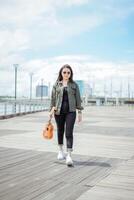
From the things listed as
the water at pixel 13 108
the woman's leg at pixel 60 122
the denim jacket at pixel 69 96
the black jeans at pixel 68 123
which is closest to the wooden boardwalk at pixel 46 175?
the black jeans at pixel 68 123

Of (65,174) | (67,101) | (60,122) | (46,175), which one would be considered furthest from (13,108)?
(46,175)

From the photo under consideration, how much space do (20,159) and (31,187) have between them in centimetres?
272

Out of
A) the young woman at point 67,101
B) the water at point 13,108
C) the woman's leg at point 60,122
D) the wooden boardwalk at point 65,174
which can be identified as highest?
the young woman at point 67,101

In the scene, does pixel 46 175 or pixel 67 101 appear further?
pixel 67 101

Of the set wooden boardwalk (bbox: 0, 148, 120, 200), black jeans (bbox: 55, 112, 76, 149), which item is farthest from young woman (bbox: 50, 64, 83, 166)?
wooden boardwalk (bbox: 0, 148, 120, 200)

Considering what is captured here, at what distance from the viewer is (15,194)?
5523mm

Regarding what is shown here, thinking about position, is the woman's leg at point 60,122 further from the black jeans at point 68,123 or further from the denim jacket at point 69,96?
the denim jacket at point 69,96

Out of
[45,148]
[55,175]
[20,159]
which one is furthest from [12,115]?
[55,175]

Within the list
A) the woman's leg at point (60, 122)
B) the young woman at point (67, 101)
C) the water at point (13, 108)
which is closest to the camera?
the young woman at point (67, 101)

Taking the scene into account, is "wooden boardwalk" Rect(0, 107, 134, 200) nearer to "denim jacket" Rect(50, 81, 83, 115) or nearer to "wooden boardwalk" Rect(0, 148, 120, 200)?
"wooden boardwalk" Rect(0, 148, 120, 200)

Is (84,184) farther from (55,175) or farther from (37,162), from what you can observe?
(37,162)

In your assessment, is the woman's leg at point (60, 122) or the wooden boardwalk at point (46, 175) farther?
the woman's leg at point (60, 122)

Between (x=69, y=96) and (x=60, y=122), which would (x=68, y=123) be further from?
(x=69, y=96)

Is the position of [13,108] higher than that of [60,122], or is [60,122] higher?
Result: [60,122]
